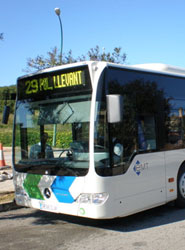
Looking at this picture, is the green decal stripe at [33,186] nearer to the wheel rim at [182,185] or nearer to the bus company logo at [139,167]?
the bus company logo at [139,167]

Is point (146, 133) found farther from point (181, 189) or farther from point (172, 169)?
point (181, 189)

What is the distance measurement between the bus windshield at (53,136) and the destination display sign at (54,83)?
0.17 m

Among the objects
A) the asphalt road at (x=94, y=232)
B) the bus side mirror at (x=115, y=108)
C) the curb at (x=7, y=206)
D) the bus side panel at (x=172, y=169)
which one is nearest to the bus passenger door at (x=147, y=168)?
the bus side panel at (x=172, y=169)

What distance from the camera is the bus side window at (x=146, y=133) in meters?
6.25

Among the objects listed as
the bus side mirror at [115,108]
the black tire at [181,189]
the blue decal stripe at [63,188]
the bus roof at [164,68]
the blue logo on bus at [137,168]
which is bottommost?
the black tire at [181,189]

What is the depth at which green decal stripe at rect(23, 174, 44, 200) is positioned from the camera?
6.21 metres

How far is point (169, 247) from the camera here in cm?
492

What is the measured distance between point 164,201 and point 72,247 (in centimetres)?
239

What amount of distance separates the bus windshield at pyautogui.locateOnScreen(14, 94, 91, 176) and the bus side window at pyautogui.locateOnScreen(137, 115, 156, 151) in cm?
116

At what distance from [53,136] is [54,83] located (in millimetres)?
1010

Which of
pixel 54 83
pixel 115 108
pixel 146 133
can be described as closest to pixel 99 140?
pixel 115 108

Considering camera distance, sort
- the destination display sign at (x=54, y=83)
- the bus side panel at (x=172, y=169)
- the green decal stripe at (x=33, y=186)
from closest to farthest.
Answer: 1. the destination display sign at (x=54, y=83)
2. the green decal stripe at (x=33, y=186)
3. the bus side panel at (x=172, y=169)

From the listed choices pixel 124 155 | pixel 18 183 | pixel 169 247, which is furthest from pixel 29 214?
pixel 169 247

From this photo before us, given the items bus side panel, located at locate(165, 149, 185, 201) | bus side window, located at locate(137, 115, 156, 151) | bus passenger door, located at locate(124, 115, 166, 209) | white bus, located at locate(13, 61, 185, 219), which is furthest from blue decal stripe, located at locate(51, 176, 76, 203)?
bus side panel, located at locate(165, 149, 185, 201)
